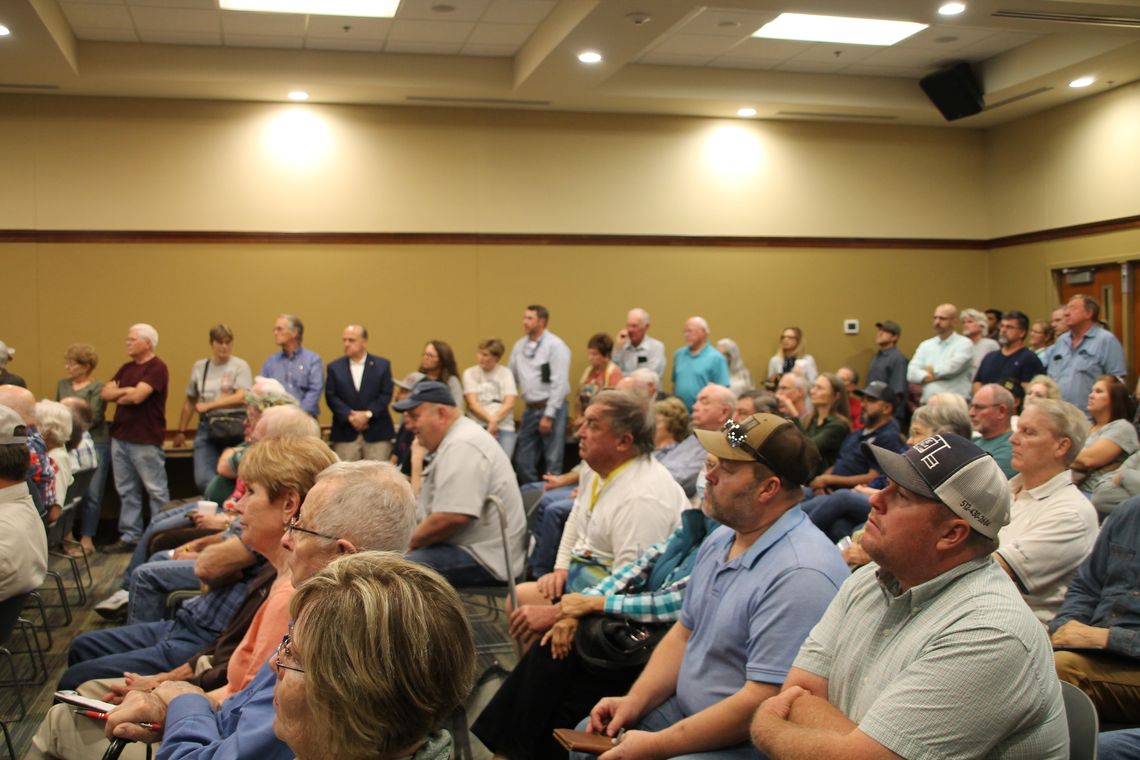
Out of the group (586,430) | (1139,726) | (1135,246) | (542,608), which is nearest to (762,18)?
(1135,246)

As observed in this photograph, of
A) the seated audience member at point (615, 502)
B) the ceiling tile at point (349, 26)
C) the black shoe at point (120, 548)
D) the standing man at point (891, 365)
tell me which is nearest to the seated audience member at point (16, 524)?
the seated audience member at point (615, 502)

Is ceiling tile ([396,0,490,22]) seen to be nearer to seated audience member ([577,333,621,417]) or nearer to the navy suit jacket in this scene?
the navy suit jacket

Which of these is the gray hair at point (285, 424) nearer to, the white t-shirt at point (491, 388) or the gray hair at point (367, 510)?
the gray hair at point (367, 510)

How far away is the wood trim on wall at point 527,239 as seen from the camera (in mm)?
8938

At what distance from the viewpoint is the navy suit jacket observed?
844 cm

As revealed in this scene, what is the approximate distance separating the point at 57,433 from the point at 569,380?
516 cm

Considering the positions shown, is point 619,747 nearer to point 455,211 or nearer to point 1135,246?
point 455,211

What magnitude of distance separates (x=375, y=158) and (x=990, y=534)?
27.1 ft

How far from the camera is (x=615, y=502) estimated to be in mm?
3561

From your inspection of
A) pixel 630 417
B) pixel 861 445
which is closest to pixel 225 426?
pixel 861 445

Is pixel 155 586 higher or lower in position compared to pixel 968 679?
lower

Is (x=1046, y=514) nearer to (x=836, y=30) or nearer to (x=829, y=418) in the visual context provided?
(x=829, y=418)

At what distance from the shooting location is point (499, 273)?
9.75 m

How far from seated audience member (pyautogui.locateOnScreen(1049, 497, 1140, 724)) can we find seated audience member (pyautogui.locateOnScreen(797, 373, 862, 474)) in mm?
3001
